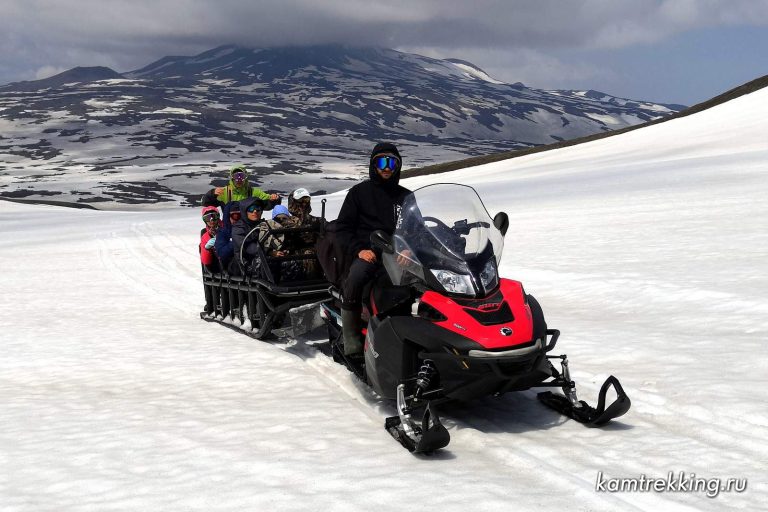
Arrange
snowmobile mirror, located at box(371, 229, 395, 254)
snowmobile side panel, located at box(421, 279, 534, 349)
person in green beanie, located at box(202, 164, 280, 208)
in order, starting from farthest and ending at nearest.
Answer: person in green beanie, located at box(202, 164, 280, 208)
snowmobile mirror, located at box(371, 229, 395, 254)
snowmobile side panel, located at box(421, 279, 534, 349)

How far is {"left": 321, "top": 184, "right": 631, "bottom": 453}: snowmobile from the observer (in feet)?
16.7

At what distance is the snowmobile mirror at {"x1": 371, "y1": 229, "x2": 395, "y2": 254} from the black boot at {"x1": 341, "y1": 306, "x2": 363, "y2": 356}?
40.5 inches

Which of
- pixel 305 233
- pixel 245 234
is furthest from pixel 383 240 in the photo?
pixel 245 234

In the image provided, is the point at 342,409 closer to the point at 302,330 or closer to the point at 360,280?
the point at 360,280

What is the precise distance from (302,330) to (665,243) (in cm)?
861

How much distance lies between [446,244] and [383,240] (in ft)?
2.02

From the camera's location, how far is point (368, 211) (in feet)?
22.6

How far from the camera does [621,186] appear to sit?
25875 millimetres

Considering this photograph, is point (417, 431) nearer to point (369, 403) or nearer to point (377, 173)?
point (369, 403)

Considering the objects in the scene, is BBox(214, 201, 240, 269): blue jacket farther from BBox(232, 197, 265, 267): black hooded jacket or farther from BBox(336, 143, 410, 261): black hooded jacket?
BBox(336, 143, 410, 261): black hooded jacket

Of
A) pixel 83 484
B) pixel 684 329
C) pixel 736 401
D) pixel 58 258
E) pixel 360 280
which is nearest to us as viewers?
pixel 83 484

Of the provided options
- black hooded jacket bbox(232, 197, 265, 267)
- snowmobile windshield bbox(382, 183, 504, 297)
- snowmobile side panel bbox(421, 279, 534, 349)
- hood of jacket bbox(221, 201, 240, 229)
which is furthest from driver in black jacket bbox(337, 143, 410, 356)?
hood of jacket bbox(221, 201, 240, 229)

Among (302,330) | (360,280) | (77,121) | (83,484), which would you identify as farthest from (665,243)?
(77,121)

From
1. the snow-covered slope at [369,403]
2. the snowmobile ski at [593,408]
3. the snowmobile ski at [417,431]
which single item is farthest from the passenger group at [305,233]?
the snowmobile ski at [593,408]
